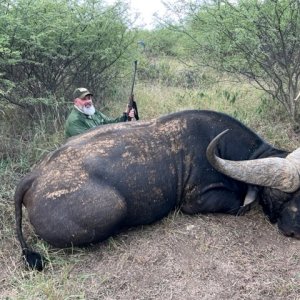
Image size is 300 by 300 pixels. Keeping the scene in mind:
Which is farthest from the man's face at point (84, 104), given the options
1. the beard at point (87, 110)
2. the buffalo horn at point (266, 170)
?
the buffalo horn at point (266, 170)

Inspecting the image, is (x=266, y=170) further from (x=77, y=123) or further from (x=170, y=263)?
(x=77, y=123)

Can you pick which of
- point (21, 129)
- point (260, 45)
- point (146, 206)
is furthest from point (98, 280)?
point (260, 45)

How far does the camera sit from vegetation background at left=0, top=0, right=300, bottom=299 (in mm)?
4020

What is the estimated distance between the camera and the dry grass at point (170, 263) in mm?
3863

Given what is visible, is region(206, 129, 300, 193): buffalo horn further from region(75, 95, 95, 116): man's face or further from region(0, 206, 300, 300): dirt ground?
region(75, 95, 95, 116): man's face

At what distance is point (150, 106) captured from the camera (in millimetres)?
7891

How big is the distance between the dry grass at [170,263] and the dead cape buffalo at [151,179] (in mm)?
142

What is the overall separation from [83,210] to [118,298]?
2.89 feet

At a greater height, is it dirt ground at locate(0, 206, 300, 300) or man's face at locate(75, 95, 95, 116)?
man's face at locate(75, 95, 95, 116)

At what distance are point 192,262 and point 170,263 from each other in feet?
0.65

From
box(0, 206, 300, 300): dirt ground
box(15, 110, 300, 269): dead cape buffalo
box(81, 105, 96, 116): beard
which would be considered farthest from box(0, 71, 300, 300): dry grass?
box(81, 105, 96, 116): beard

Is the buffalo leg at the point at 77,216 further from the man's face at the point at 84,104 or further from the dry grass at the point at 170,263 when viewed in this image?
the man's face at the point at 84,104

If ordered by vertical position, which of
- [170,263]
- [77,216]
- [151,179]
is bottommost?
[170,263]

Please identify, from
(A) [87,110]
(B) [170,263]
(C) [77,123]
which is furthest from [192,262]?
(A) [87,110]
